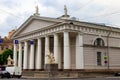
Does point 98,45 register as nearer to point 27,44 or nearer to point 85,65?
point 85,65

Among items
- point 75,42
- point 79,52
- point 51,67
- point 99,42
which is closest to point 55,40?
point 75,42

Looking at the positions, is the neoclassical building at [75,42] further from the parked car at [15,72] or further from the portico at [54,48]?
the parked car at [15,72]

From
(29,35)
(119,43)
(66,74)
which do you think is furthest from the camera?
(29,35)

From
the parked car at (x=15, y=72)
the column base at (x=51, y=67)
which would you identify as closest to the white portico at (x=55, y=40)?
the column base at (x=51, y=67)

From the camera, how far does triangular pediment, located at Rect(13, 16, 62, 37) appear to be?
182ft

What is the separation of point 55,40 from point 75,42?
13.8 ft

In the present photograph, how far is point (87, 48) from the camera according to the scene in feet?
172

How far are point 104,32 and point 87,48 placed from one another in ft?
21.7

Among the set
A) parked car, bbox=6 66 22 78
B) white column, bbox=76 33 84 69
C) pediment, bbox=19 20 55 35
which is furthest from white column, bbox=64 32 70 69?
parked car, bbox=6 66 22 78

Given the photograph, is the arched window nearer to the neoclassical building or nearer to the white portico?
the neoclassical building

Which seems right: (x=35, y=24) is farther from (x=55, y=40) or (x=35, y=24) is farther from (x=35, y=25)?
(x=55, y=40)

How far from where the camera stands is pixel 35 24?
61.5 meters

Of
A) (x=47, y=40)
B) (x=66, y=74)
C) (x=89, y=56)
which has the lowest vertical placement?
(x=66, y=74)

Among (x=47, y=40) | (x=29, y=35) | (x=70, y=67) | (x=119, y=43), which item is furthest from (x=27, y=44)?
(x=119, y=43)
